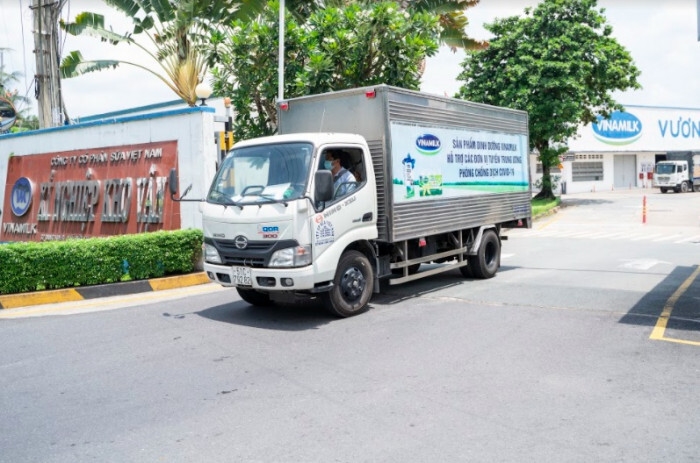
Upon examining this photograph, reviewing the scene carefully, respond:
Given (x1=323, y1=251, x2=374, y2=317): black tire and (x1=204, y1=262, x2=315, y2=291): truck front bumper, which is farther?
(x1=323, y1=251, x2=374, y2=317): black tire

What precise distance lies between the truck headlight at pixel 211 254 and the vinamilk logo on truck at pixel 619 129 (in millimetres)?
44757

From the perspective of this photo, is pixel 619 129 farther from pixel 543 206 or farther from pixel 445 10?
pixel 445 10

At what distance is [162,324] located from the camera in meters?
8.20

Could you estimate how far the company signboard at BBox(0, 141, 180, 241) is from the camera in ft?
44.7

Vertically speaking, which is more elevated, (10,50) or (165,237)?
(10,50)

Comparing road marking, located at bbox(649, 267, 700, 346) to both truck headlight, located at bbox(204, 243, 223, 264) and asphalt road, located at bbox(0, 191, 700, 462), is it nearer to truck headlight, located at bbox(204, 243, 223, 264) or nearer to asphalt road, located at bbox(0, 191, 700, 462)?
asphalt road, located at bbox(0, 191, 700, 462)

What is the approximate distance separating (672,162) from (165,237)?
39.3 m

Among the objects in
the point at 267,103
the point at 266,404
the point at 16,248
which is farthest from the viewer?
the point at 267,103

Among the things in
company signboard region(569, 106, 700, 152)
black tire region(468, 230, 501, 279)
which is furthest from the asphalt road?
company signboard region(569, 106, 700, 152)

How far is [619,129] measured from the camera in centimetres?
4988

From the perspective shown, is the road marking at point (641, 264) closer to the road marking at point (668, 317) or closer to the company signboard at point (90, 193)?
the road marking at point (668, 317)

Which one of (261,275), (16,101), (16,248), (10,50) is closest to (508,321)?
(261,275)

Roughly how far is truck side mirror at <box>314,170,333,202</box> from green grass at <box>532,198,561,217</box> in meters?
20.5

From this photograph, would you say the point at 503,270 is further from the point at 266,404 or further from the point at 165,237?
the point at 266,404
